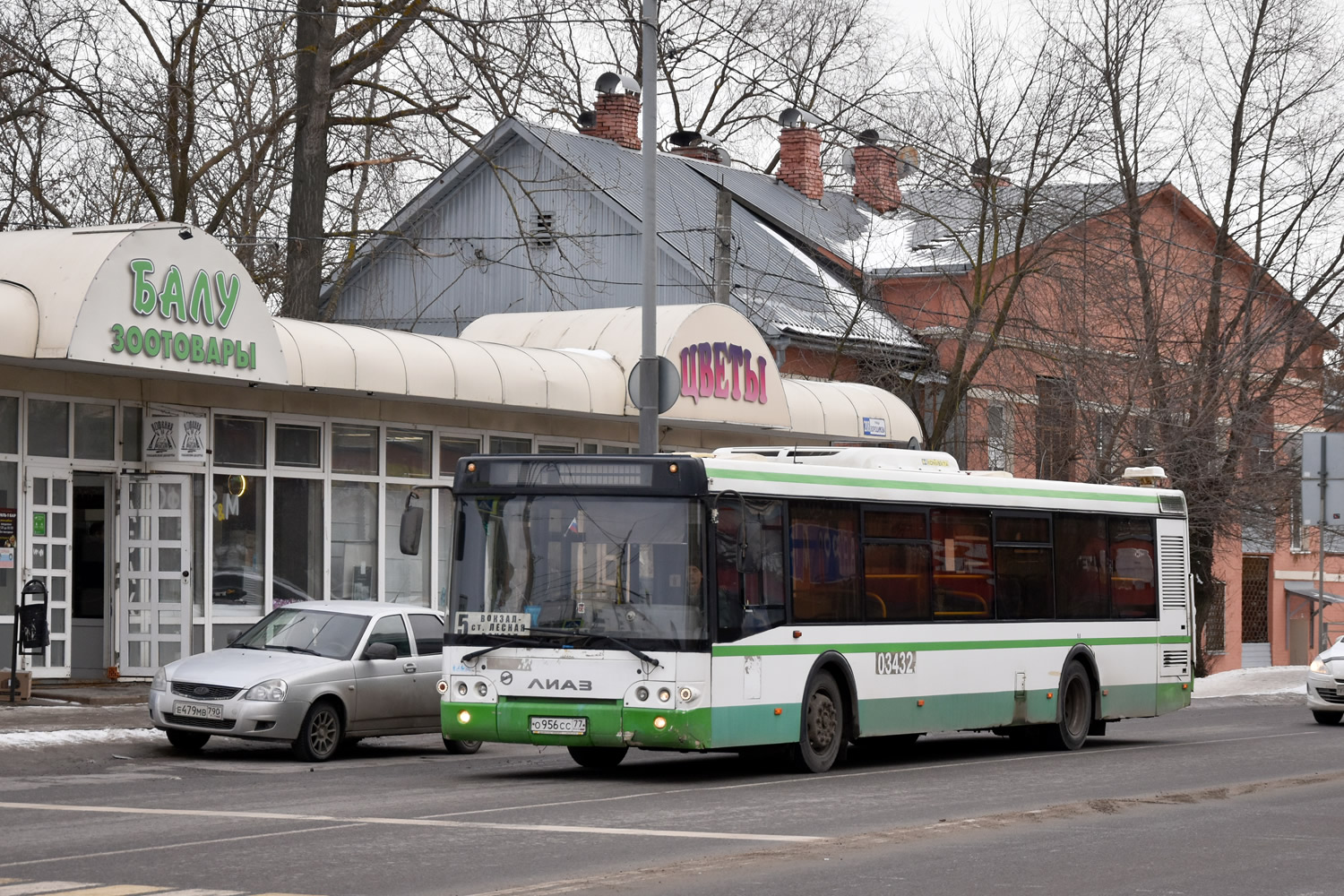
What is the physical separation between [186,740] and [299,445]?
7983 mm

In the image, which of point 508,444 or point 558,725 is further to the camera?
point 508,444

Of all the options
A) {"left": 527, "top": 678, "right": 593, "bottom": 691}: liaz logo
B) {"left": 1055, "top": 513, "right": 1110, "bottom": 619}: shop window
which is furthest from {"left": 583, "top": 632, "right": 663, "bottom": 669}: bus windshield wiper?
{"left": 1055, "top": 513, "right": 1110, "bottom": 619}: shop window

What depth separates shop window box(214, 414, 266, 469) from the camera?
2370cm

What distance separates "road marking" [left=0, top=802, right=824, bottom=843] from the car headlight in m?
3.42

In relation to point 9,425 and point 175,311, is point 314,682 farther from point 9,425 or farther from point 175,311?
point 9,425

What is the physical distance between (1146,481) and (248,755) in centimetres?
1103

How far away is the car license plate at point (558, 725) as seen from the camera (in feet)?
47.8

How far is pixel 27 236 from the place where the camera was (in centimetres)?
2089

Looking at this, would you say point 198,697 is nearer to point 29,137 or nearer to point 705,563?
point 705,563

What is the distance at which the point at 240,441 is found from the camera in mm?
24000

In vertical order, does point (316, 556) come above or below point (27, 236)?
below

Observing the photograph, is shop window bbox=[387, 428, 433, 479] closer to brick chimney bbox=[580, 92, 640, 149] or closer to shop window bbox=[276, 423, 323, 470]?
shop window bbox=[276, 423, 323, 470]

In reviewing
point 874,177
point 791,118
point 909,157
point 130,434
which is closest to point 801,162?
point 791,118

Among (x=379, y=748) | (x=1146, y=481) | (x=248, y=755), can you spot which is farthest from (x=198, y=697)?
(x=1146, y=481)
